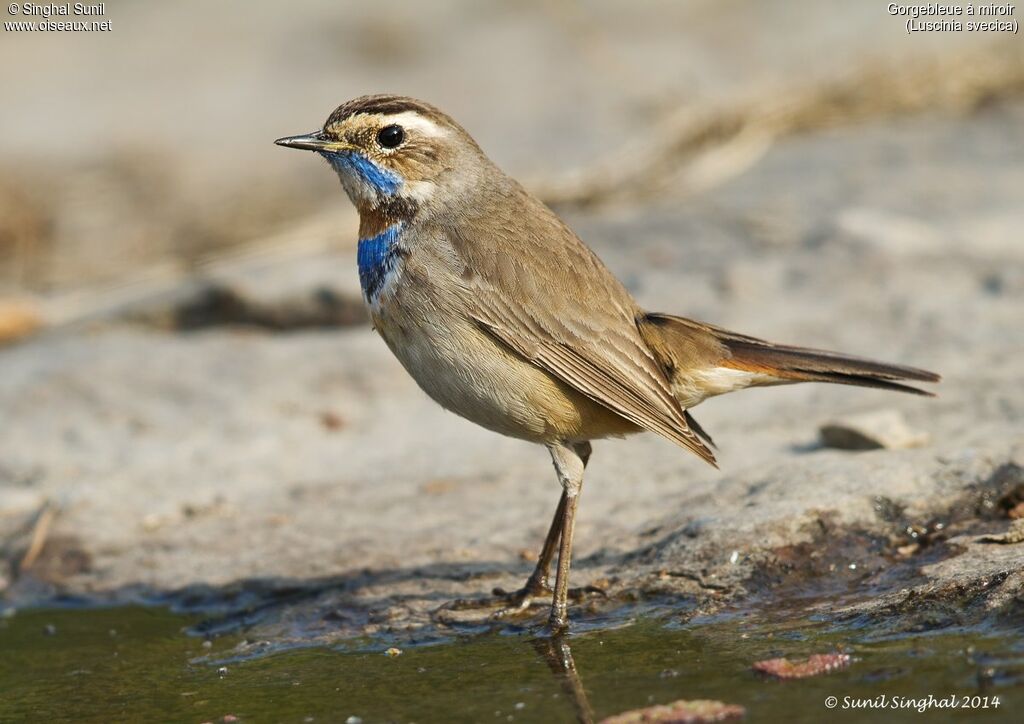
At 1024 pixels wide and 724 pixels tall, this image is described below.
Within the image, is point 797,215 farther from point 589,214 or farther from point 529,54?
point 529,54

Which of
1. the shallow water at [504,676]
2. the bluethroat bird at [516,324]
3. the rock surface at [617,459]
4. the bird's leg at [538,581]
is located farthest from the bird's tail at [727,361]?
the shallow water at [504,676]

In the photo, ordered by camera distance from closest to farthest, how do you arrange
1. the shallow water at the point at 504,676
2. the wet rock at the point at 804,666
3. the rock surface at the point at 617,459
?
the shallow water at the point at 504,676
the wet rock at the point at 804,666
the rock surface at the point at 617,459

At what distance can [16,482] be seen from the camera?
27.3 ft

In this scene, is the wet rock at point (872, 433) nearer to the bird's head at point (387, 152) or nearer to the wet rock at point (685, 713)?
the bird's head at point (387, 152)

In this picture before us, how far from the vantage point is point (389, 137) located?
21.3ft

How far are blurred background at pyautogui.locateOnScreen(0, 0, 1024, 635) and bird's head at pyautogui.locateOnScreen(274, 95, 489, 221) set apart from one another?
1.73 m

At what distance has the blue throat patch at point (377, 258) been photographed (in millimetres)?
6207

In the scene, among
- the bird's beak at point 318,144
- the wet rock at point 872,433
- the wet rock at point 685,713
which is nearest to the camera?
the wet rock at point 685,713

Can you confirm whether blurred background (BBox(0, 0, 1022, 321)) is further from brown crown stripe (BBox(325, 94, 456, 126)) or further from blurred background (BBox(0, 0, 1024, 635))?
brown crown stripe (BBox(325, 94, 456, 126))

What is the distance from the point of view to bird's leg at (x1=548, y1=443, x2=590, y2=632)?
5.79m

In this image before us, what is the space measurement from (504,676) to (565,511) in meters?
1.16

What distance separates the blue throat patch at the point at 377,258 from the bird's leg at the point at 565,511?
1061mm

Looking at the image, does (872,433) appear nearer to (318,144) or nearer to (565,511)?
(565,511)

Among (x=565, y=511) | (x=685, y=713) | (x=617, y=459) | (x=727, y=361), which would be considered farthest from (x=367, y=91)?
(x=685, y=713)
